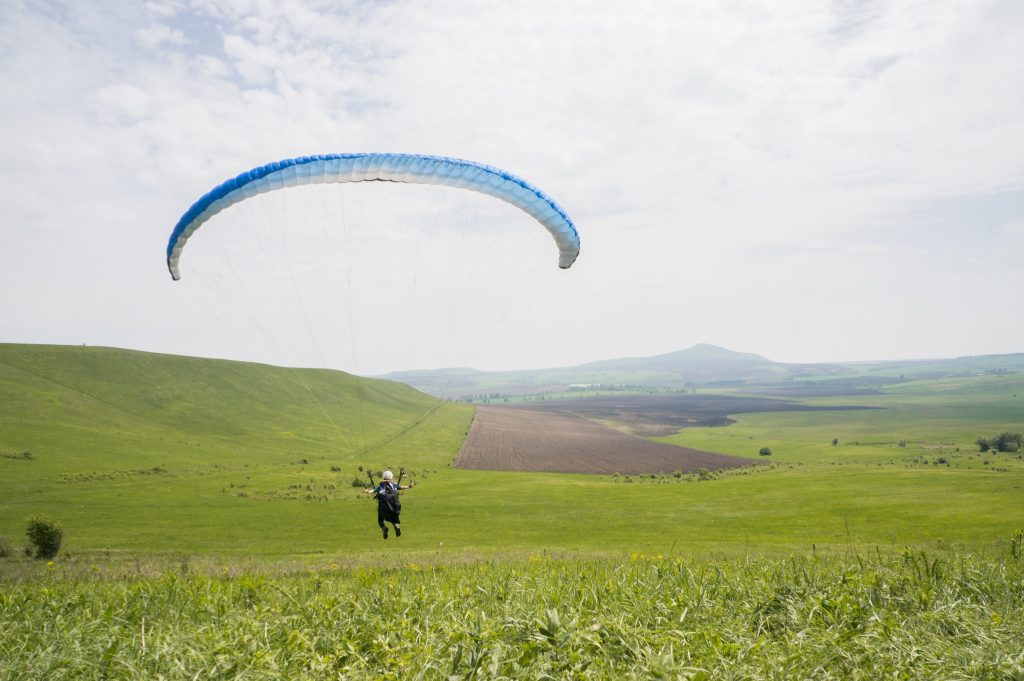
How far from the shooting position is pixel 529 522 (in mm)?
37688

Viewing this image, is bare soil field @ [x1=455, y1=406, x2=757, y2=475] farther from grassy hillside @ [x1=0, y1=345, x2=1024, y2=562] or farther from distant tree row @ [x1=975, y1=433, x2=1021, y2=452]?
distant tree row @ [x1=975, y1=433, x2=1021, y2=452]

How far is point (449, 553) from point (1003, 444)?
89.7 m

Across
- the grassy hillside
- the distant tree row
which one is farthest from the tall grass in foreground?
the distant tree row

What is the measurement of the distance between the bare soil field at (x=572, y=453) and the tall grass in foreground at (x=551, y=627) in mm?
63565

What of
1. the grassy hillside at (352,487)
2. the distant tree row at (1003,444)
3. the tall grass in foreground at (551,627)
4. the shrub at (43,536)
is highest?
the tall grass in foreground at (551,627)

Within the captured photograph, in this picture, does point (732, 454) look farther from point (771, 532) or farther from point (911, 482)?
point (771, 532)

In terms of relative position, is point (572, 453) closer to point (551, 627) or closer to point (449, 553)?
point (449, 553)

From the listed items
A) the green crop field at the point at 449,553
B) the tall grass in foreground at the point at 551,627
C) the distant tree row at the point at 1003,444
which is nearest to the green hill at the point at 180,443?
the green crop field at the point at 449,553

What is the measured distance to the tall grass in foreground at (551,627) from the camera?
205 inches

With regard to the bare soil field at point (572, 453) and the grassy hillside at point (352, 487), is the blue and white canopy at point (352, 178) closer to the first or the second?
the grassy hillside at point (352, 487)

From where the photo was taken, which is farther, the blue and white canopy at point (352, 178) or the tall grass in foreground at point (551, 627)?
the blue and white canopy at point (352, 178)

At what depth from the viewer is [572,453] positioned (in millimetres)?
85812

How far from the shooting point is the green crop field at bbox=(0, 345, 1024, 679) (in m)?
5.54

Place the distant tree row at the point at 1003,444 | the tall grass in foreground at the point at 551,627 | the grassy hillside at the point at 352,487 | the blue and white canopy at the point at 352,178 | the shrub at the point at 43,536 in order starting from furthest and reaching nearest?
the distant tree row at the point at 1003,444, the grassy hillside at the point at 352,487, the shrub at the point at 43,536, the blue and white canopy at the point at 352,178, the tall grass in foreground at the point at 551,627
